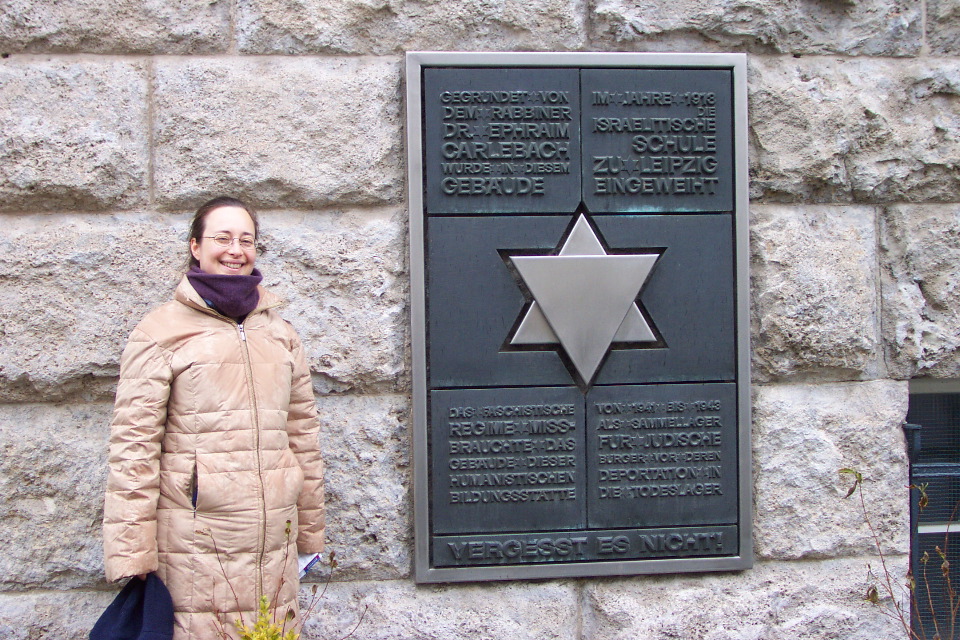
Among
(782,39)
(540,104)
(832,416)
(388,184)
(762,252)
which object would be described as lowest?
(832,416)

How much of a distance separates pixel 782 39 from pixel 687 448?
1583 millimetres

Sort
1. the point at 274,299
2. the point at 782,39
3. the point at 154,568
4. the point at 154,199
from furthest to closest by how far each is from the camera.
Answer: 1. the point at 782,39
2. the point at 154,199
3. the point at 274,299
4. the point at 154,568

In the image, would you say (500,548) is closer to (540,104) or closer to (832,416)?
(832,416)

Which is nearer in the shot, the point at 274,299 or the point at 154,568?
the point at 154,568

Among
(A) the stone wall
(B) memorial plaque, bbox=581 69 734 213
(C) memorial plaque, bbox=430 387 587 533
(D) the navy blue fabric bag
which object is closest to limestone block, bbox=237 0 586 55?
(A) the stone wall

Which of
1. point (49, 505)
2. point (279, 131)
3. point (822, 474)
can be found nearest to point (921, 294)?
point (822, 474)

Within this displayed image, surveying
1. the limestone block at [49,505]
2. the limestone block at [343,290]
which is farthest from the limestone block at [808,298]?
the limestone block at [49,505]

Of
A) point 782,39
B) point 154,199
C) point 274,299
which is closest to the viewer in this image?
point 274,299

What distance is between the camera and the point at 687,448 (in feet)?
9.96

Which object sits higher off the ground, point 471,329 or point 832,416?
point 471,329

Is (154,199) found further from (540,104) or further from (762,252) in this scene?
A: (762,252)

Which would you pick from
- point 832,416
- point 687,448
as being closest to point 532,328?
point 687,448

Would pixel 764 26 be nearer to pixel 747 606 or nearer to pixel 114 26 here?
pixel 747 606

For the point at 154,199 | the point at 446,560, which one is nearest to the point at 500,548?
the point at 446,560
